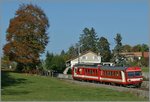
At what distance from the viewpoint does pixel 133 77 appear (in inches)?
1955

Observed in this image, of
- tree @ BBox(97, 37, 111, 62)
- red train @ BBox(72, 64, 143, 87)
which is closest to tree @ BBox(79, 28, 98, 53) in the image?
tree @ BBox(97, 37, 111, 62)

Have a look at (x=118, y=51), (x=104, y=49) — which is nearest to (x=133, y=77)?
(x=118, y=51)

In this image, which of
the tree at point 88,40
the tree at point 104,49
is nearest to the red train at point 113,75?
the tree at point 104,49

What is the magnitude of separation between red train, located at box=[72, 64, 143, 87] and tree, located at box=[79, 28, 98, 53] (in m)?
97.6

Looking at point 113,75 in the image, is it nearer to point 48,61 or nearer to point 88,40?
point 48,61

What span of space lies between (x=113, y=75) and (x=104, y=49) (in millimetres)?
96596

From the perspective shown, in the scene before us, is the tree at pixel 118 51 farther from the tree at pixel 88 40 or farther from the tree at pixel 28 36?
the tree at pixel 28 36

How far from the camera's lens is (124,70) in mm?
49844

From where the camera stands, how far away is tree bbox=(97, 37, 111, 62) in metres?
145

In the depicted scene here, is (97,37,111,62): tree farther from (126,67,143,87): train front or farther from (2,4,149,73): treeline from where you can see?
(126,67,143,87): train front

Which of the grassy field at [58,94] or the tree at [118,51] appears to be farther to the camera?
the tree at [118,51]

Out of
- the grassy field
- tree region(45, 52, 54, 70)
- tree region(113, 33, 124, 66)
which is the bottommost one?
the grassy field

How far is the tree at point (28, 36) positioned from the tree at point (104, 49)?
68513mm

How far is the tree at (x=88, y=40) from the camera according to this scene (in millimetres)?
160375
